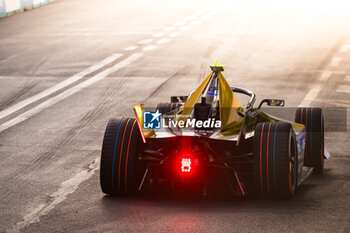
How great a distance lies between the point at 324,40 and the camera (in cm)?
2603

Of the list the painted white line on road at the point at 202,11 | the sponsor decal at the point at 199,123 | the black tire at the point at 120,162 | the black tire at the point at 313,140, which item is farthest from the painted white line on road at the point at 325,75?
the painted white line on road at the point at 202,11

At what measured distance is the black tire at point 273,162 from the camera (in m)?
9.71

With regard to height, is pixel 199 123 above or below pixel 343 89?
above

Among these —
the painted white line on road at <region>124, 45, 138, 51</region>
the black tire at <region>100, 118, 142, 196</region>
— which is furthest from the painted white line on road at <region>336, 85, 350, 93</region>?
the black tire at <region>100, 118, 142, 196</region>

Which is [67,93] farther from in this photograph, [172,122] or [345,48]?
[345,48]

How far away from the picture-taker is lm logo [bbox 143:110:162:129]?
10375mm

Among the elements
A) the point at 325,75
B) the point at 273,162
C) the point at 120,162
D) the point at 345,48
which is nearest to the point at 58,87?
the point at 325,75

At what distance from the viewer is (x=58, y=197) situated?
10.6 meters

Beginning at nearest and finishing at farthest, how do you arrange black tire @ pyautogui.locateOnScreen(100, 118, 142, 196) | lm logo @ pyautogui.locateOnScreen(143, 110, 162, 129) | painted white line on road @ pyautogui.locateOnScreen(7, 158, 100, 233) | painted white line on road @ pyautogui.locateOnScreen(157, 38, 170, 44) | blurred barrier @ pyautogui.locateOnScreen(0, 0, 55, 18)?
1. painted white line on road @ pyautogui.locateOnScreen(7, 158, 100, 233)
2. black tire @ pyautogui.locateOnScreen(100, 118, 142, 196)
3. lm logo @ pyautogui.locateOnScreen(143, 110, 162, 129)
4. painted white line on road @ pyautogui.locateOnScreen(157, 38, 170, 44)
5. blurred barrier @ pyautogui.locateOnScreen(0, 0, 55, 18)

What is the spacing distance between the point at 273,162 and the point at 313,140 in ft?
7.00

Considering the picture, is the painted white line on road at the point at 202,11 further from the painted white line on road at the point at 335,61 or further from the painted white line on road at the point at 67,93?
the painted white line on road at the point at 335,61

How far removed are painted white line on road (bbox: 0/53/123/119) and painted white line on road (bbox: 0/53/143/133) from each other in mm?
331

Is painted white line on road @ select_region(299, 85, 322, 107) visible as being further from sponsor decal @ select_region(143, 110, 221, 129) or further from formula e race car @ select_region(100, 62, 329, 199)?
sponsor decal @ select_region(143, 110, 221, 129)

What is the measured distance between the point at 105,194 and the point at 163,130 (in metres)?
1.14
